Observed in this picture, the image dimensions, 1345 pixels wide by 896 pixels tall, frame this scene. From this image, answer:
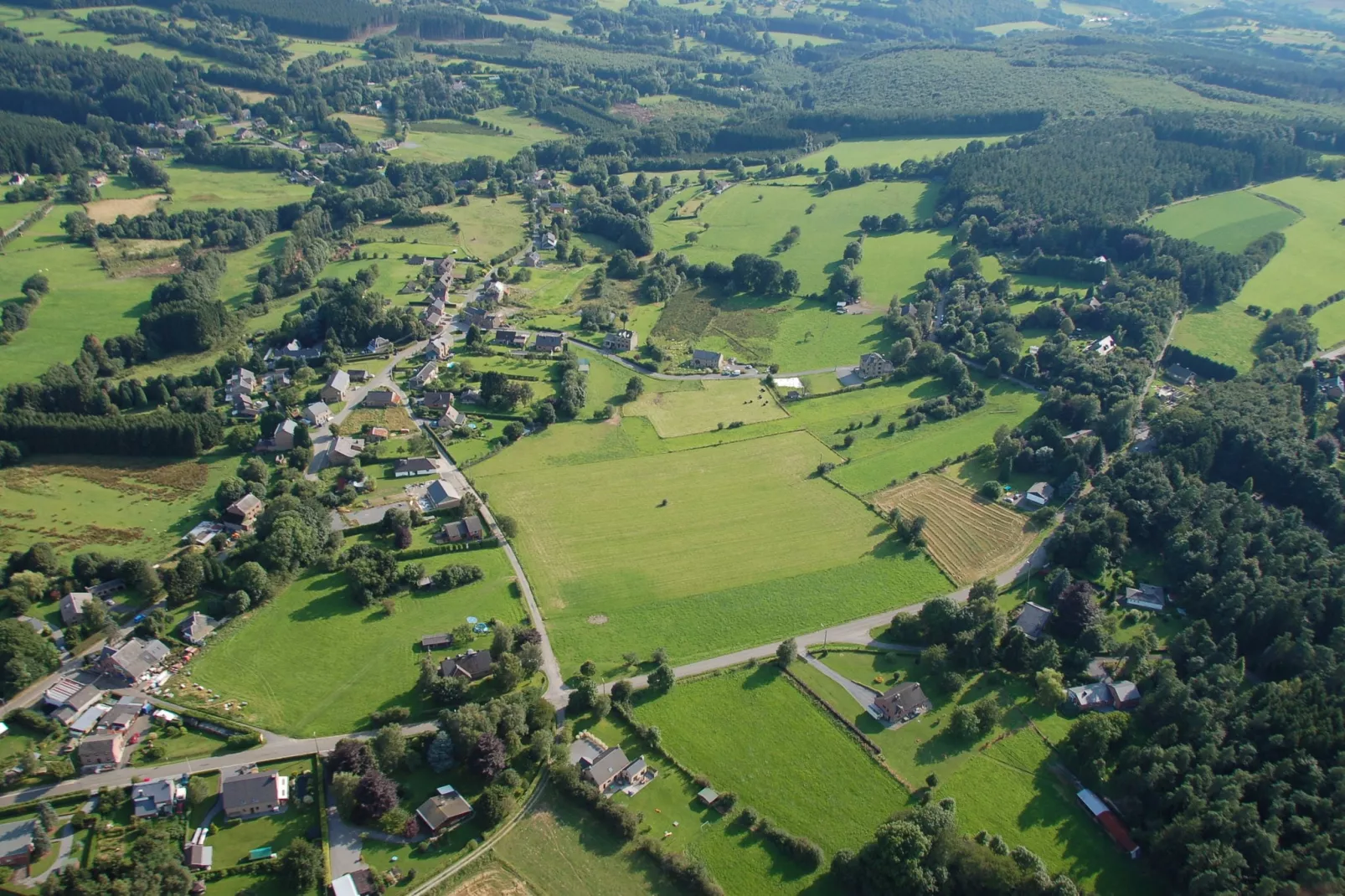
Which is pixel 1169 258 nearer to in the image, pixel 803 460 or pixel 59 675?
pixel 803 460

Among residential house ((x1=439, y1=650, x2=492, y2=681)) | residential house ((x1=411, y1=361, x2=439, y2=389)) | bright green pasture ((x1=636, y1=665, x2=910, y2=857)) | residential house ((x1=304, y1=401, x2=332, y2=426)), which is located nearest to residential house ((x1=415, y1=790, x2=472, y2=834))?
residential house ((x1=439, y1=650, x2=492, y2=681))

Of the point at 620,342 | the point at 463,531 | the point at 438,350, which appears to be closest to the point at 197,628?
the point at 463,531

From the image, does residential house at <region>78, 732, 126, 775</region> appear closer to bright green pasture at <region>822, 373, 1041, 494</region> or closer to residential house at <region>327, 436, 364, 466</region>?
residential house at <region>327, 436, 364, 466</region>

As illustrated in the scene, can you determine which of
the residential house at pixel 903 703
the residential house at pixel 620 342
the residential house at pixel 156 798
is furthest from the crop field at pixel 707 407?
the residential house at pixel 156 798

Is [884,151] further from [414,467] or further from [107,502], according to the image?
[107,502]

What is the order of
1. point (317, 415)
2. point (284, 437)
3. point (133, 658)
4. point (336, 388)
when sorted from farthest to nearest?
point (336, 388), point (317, 415), point (284, 437), point (133, 658)

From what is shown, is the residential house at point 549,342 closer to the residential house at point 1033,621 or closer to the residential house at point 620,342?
the residential house at point 620,342

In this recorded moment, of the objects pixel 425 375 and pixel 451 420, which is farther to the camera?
pixel 425 375

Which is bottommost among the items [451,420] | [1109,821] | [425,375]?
[1109,821]

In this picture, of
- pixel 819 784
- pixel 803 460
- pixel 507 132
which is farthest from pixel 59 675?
pixel 507 132
